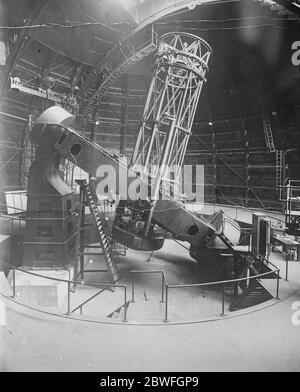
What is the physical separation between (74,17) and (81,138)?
1060cm

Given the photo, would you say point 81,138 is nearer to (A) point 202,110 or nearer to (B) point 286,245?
(B) point 286,245

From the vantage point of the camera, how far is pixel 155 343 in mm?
5066

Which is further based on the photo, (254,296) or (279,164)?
(279,164)

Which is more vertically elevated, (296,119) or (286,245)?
(296,119)

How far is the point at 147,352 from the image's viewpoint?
4781 mm

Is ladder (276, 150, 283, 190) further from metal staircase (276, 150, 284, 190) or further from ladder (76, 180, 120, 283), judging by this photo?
ladder (76, 180, 120, 283)

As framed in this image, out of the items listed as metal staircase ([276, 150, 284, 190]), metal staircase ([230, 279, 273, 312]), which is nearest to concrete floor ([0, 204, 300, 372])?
metal staircase ([230, 279, 273, 312])

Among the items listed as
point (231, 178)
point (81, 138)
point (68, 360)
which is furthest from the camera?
point (231, 178)

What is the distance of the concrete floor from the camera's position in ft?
14.7

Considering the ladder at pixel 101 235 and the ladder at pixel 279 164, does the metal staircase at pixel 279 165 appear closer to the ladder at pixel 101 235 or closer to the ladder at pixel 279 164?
the ladder at pixel 279 164

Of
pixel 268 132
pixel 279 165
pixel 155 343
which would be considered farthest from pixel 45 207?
pixel 268 132

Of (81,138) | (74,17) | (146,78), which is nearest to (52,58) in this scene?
(74,17)

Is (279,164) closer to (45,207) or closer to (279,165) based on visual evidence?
(279,165)

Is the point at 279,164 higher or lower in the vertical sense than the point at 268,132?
lower
